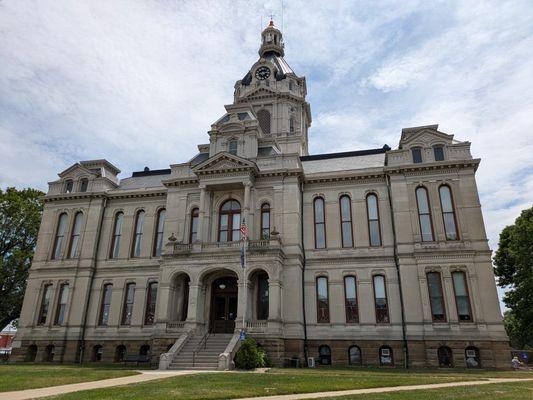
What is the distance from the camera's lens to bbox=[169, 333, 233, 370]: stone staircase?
24.3 metres

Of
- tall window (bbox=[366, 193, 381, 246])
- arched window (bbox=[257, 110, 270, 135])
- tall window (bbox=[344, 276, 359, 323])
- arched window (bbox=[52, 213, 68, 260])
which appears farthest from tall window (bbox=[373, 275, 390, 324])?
arched window (bbox=[52, 213, 68, 260])

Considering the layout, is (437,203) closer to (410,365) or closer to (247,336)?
(410,365)

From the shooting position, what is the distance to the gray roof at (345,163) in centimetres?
3516

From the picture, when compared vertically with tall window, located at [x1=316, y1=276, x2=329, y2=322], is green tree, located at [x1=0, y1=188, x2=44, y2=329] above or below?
above

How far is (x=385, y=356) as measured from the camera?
2894 centimetres

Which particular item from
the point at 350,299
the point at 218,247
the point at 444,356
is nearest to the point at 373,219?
the point at 350,299

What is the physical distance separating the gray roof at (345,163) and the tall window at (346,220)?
2.95 meters

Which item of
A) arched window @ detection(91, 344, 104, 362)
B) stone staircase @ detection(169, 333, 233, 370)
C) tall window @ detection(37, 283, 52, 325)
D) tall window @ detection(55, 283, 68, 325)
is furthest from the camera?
tall window @ detection(37, 283, 52, 325)

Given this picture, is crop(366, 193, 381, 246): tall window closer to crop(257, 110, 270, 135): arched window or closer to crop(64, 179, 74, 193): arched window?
crop(257, 110, 270, 135): arched window

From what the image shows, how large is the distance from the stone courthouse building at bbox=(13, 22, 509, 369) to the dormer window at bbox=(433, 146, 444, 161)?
9 centimetres

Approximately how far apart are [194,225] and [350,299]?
1330cm

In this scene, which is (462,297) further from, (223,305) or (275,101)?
(275,101)

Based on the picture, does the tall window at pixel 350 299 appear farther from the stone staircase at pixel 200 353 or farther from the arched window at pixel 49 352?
the arched window at pixel 49 352

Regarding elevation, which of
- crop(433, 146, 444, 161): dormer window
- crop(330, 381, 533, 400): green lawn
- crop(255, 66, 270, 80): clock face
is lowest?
crop(330, 381, 533, 400): green lawn
